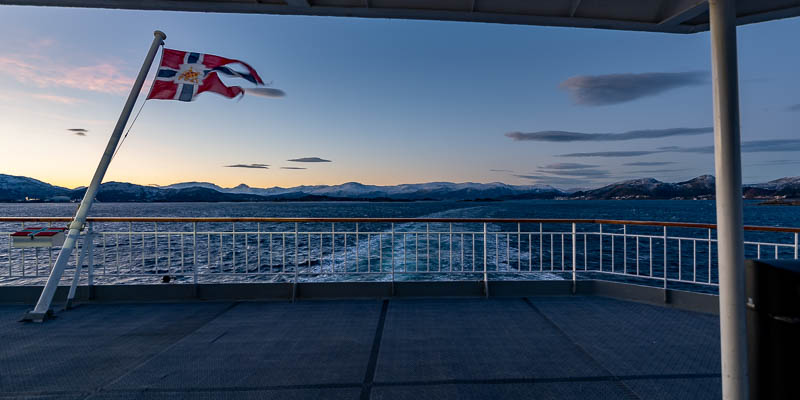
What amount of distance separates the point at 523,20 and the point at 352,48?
36.1ft

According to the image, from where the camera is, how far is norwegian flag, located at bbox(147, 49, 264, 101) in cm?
333

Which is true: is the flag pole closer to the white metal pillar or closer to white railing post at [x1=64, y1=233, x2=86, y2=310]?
white railing post at [x1=64, y1=233, x2=86, y2=310]

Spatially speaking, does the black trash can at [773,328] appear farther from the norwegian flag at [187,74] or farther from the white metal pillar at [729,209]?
the norwegian flag at [187,74]

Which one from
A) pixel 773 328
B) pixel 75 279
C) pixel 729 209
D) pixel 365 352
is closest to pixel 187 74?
pixel 75 279

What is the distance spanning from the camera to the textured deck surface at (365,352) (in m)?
1.95

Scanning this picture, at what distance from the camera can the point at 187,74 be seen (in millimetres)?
3375

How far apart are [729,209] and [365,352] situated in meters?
2.21

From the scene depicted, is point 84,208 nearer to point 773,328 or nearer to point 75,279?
point 75,279

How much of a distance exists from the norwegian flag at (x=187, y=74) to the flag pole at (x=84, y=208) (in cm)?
14

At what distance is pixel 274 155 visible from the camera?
33625 millimetres

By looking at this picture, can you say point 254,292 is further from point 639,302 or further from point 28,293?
point 639,302

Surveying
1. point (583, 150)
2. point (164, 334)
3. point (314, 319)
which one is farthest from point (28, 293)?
point (583, 150)

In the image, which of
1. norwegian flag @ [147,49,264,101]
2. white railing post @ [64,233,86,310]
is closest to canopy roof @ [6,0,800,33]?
norwegian flag @ [147,49,264,101]

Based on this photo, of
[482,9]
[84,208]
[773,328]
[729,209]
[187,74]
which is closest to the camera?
[773,328]
